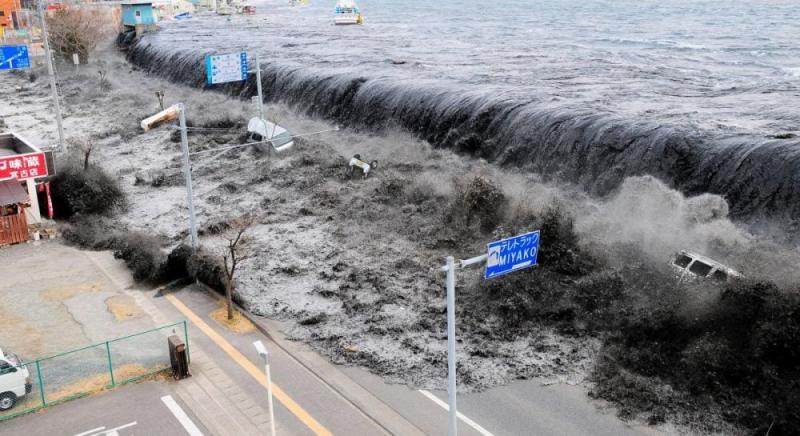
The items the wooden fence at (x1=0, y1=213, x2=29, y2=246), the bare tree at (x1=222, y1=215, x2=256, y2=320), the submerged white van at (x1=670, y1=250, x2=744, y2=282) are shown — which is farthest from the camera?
the wooden fence at (x1=0, y1=213, x2=29, y2=246)

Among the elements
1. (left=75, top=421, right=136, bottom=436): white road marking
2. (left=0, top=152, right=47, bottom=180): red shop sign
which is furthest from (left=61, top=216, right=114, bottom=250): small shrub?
(left=75, top=421, right=136, bottom=436): white road marking

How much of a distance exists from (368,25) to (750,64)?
58.8 metres

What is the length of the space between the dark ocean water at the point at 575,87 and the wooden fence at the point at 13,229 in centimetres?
2148

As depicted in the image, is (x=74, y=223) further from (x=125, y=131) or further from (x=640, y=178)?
(x=640, y=178)

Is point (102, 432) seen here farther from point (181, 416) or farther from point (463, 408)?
point (463, 408)

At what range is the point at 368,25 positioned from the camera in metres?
103

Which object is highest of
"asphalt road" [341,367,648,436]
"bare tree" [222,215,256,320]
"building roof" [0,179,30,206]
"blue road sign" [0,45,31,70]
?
"blue road sign" [0,45,31,70]

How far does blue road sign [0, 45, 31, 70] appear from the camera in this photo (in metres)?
34.9

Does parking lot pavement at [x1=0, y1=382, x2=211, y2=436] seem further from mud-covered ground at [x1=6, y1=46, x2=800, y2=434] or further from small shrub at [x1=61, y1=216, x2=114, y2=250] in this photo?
small shrub at [x1=61, y1=216, x2=114, y2=250]

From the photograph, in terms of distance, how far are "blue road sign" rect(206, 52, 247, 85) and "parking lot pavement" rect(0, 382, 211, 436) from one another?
20387 mm

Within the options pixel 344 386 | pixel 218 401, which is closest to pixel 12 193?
pixel 218 401

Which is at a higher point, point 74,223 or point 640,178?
point 640,178

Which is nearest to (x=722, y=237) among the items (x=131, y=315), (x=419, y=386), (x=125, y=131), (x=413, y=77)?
(x=419, y=386)

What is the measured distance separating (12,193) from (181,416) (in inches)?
643
